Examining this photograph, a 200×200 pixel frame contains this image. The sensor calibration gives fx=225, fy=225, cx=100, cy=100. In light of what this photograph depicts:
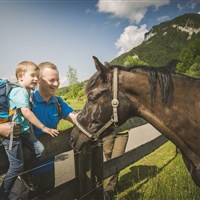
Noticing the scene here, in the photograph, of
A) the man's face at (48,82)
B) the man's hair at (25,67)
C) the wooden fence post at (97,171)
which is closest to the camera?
the man's hair at (25,67)

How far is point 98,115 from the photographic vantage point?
9.07 feet

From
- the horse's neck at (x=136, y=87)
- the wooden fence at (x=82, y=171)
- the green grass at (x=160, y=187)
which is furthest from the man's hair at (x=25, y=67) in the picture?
the green grass at (x=160, y=187)

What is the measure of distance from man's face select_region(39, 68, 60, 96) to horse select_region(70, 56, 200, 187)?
2.15 ft

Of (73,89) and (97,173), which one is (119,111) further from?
(73,89)

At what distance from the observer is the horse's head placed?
107 inches

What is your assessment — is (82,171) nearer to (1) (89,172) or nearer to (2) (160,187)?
(1) (89,172)

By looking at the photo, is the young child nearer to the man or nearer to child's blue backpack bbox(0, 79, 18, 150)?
child's blue backpack bbox(0, 79, 18, 150)

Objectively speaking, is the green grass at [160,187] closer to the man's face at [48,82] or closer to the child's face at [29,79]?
the man's face at [48,82]

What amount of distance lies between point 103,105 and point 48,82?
3.04ft

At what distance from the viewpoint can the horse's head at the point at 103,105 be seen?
273cm

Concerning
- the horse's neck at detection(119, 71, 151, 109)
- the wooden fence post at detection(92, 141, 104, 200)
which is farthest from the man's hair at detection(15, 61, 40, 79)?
the wooden fence post at detection(92, 141, 104, 200)

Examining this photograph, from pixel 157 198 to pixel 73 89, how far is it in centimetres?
9085

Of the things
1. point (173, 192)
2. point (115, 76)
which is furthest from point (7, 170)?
point (173, 192)

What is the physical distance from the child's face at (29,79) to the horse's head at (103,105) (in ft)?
2.34
